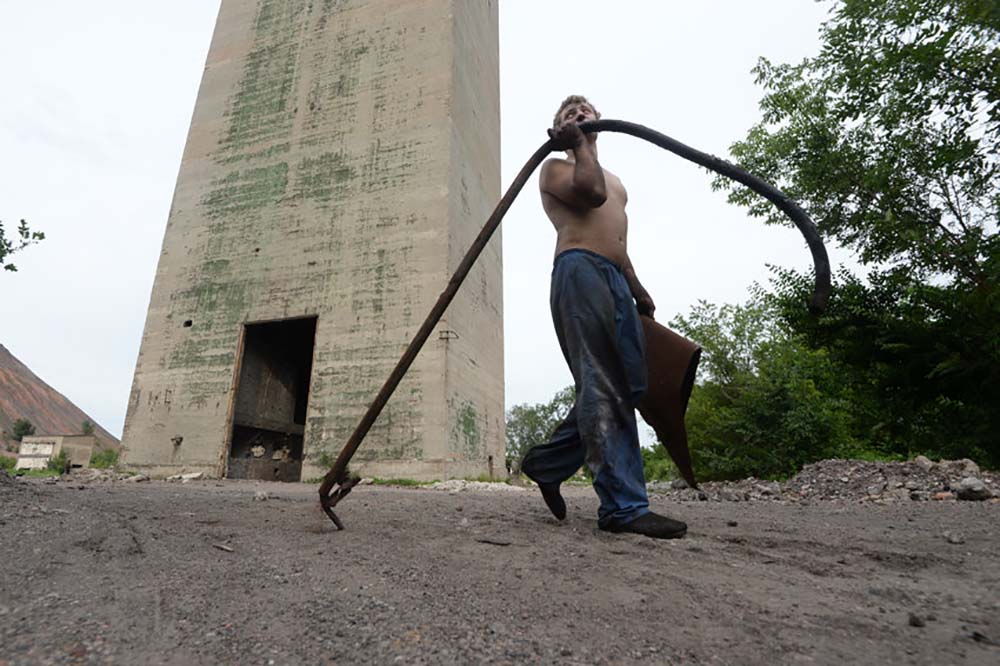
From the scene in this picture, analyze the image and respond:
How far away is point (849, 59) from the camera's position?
26.2ft

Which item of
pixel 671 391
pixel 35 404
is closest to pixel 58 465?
pixel 671 391

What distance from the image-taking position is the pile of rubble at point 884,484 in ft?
12.4

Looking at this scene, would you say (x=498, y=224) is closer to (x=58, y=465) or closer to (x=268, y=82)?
(x=268, y=82)

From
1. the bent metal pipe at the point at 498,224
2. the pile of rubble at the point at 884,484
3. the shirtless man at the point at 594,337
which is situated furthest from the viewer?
the pile of rubble at the point at 884,484

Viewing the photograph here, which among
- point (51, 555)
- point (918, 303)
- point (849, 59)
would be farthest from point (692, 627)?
point (849, 59)

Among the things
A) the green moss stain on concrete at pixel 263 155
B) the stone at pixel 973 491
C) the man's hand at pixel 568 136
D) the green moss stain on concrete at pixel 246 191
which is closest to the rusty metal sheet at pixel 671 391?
the man's hand at pixel 568 136

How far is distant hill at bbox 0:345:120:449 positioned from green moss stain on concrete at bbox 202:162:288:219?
260ft

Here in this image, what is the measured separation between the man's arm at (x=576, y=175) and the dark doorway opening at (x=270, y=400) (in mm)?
7323

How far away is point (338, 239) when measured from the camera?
9133 millimetres

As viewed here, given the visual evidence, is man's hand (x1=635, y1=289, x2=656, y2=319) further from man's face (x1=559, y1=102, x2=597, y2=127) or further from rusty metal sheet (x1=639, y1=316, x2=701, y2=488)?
man's face (x1=559, y1=102, x2=597, y2=127)

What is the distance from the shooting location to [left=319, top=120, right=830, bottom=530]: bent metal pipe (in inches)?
82.0

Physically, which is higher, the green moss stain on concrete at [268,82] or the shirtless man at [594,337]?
the green moss stain on concrete at [268,82]

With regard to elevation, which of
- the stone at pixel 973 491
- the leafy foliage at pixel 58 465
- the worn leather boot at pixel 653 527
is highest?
the leafy foliage at pixel 58 465

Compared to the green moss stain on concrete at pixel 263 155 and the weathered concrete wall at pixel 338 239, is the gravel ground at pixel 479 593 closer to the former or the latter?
the weathered concrete wall at pixel 338 239
